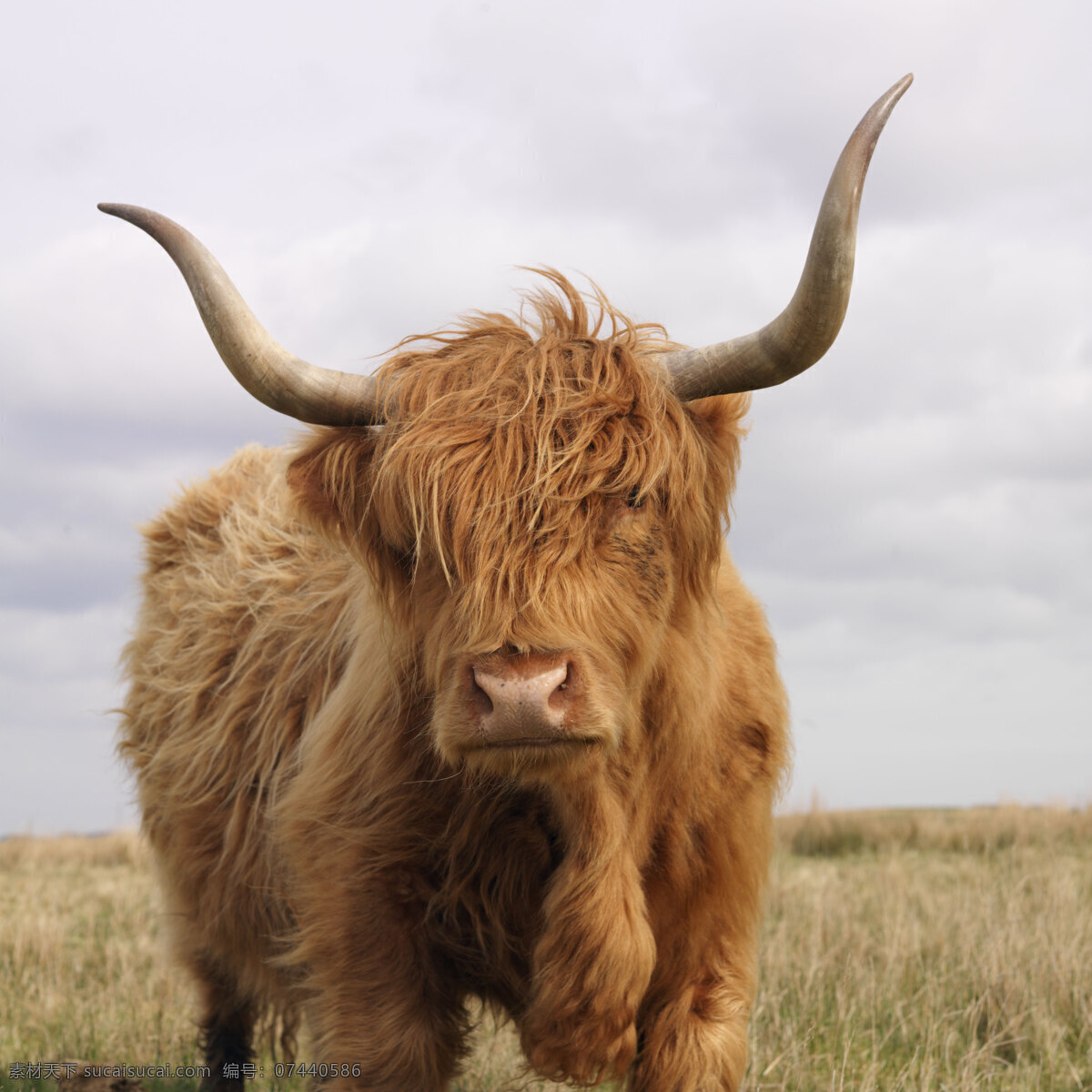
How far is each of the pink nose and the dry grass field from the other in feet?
5.37

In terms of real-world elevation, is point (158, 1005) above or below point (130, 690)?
below

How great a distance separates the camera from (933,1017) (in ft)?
15.9

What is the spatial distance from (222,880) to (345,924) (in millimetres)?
1319

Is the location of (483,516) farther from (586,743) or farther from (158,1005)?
(158,1005)

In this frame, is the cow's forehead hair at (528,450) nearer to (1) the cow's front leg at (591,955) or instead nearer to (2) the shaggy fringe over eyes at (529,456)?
(2) the shaggy fringe over eyes at (529,456)

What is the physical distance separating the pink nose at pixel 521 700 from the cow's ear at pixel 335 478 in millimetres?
725

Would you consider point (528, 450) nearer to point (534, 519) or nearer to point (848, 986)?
point (534, 519)

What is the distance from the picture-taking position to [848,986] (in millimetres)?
5090

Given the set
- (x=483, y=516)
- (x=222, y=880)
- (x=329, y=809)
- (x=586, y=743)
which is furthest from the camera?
(x=222, y=880)

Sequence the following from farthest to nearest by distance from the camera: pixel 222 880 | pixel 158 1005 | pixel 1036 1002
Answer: pixel 158 1005 < pixel 1036 1002 < pixel 222 880

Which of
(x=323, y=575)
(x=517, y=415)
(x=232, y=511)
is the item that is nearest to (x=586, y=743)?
(x=517, y=415)

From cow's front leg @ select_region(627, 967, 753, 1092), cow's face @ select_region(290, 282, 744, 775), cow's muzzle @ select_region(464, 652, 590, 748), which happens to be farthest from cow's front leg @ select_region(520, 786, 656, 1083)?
cow's muzzle @ select_region(464, 652, 590, 748)

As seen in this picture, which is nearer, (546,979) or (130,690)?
(546,979)

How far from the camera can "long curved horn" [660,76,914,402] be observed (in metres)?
2.46
